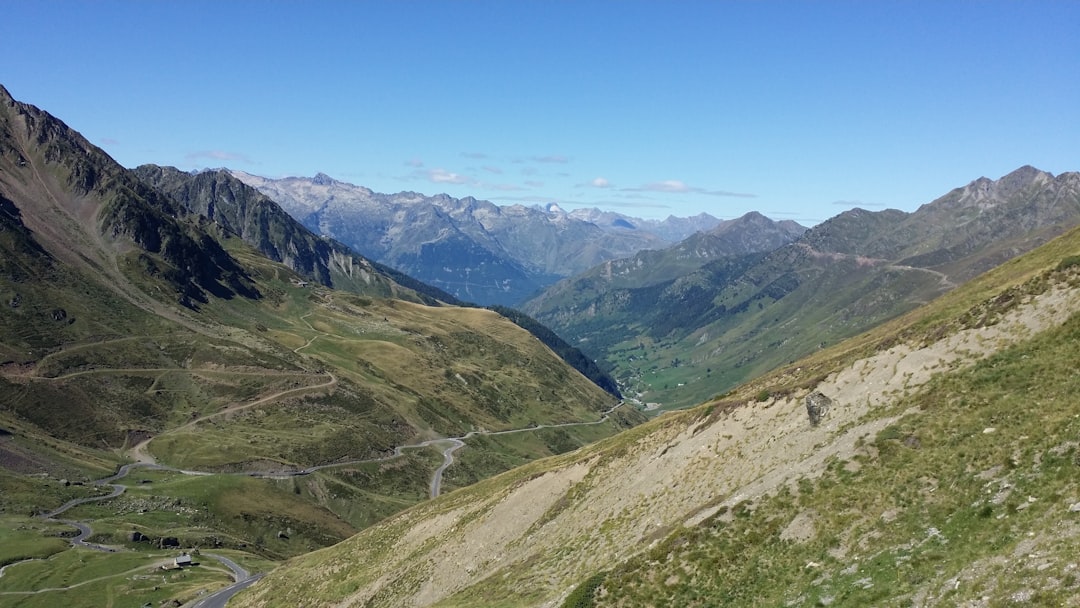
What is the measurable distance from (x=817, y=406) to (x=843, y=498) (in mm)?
15304

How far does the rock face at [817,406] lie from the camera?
5072cm

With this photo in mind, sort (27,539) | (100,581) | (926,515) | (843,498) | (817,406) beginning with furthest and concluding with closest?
(27,539) < (100,581) < (817,406) < (843,498) < (926,515)

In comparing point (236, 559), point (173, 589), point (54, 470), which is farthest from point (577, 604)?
point (54, 470)

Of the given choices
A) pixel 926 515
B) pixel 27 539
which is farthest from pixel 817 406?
pixel 27 539

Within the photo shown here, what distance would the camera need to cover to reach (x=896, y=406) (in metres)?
44.9

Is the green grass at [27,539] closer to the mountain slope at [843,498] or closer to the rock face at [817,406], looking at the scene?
the mountain slope at [843,498]

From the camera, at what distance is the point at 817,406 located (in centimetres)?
5112

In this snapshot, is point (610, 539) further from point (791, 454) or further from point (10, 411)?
point (10, 411)

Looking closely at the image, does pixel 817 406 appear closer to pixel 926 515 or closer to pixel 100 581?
pixel 926 515

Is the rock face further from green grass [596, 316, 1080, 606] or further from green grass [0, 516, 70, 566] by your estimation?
green grass [0, 516, 70, 566]

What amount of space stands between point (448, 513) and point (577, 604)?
158 feet

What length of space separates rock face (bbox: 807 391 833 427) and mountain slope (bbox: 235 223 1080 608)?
144 millimetres

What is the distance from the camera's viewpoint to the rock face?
50719mm

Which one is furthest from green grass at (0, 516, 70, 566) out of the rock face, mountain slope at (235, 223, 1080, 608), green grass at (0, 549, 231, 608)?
the rock face
